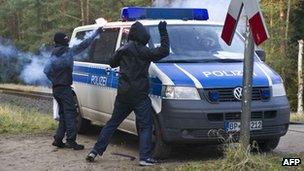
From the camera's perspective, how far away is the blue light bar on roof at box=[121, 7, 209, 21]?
31.2 feet

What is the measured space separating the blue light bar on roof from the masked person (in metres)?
1.04

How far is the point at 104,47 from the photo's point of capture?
9570mm

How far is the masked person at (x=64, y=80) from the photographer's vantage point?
902cm

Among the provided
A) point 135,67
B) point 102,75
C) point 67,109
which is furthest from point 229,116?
point 67,109

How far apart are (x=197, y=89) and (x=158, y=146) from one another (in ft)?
3.22

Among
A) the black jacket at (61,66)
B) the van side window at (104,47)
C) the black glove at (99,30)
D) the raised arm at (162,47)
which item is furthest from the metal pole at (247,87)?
the black glove at (99,30)

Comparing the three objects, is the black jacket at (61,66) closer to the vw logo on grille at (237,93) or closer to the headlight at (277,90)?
the vw logo on grille at (237,93)

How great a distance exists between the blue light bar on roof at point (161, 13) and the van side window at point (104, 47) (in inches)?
14.3

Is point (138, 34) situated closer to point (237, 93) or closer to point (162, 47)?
point (162, 47)

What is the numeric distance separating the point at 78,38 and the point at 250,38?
5.00 m

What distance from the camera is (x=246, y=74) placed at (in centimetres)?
669

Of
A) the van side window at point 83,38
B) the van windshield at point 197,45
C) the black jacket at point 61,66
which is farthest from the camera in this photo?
the van side window at point 83,38

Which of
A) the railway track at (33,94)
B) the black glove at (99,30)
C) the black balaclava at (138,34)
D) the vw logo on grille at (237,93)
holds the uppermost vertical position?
the black balaclava at (138,34)

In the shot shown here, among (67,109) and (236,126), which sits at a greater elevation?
(236,126)
